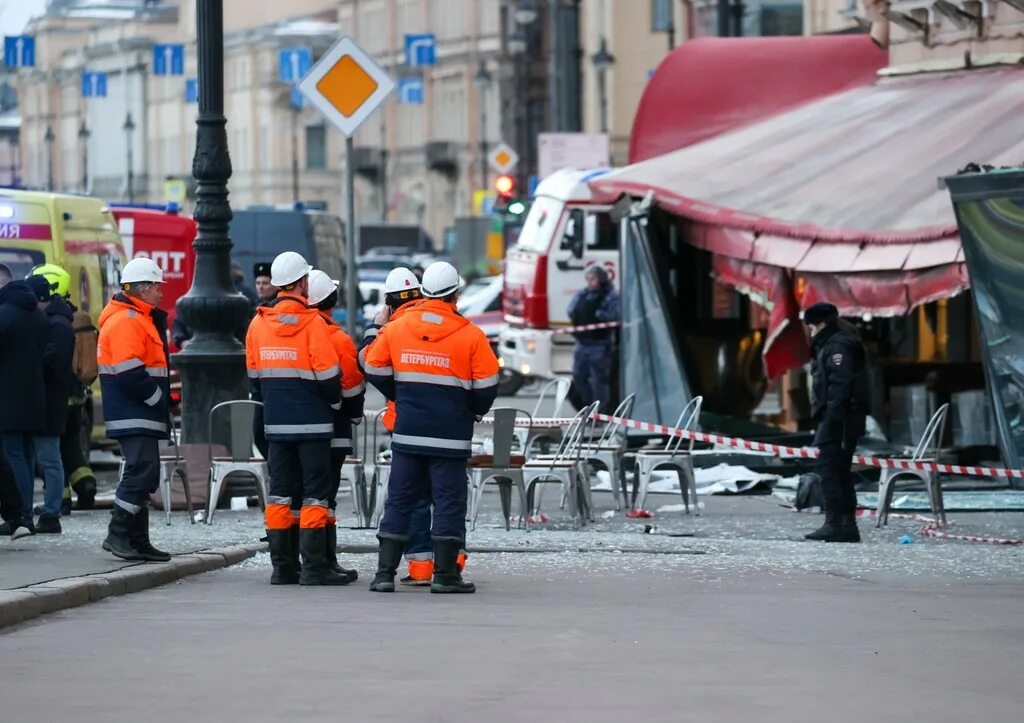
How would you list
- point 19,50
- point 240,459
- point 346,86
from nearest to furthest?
point 240,459, point 346,86, point 19,50

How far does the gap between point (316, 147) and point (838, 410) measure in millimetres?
105356

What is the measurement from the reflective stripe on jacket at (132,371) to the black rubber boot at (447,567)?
2.03 m

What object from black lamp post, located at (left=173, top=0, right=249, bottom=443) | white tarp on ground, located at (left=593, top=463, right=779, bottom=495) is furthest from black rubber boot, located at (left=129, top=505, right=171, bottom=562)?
white tarp on ground, located at (left=593, top=463, right=779, bottom=495)

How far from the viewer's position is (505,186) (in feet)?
130

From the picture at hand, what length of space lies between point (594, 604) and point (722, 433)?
10102 millimetres

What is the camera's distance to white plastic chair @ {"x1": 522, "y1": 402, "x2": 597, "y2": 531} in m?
16.8

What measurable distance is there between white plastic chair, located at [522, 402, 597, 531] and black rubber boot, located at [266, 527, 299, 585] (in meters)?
3.88

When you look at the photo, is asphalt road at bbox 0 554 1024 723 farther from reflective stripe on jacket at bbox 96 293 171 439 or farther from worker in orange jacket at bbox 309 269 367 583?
reflective stripe on jacket at bbox 96 293 171 439

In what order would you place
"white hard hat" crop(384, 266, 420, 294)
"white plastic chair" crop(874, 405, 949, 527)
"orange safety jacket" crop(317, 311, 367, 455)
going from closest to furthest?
"orange safety jacket" crop(317, 311, 367, 455), "white hard hat" crop(384, 266, 420, 294), "white plastic chair" crop(874, 405, 949, 527)

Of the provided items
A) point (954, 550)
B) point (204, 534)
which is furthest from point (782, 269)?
point (204, 534)

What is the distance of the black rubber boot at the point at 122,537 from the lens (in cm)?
1335

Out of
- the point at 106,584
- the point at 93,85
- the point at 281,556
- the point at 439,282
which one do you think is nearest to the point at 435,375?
the point at 439,282

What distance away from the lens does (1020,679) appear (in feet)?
30.6

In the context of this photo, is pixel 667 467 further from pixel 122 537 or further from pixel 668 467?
pixel 122 537
